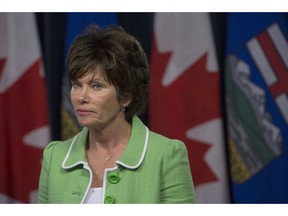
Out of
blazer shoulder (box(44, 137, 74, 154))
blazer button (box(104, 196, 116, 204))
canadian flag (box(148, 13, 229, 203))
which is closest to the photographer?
blazer button (box(104, 196, 116, 204))

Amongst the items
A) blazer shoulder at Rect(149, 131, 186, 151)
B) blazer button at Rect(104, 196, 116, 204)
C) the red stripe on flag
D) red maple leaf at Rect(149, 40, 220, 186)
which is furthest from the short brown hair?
the red stripe on flag

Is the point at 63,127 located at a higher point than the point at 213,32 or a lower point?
lower

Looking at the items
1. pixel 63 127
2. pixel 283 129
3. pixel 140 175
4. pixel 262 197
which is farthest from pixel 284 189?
pixel 140 175

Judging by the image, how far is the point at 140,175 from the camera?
Answer: 118cm

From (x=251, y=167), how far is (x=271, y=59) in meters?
0.52

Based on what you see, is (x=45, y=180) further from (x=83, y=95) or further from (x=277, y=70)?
(x=277, y=70)

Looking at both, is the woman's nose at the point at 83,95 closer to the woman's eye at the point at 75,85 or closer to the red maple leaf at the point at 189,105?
the woman's eye at the point at 75,85

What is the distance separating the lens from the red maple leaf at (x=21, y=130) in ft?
8.73

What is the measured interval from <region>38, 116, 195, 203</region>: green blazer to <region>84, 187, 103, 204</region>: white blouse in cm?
1

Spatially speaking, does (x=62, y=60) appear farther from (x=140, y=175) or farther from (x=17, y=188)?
(x=140, y=175)

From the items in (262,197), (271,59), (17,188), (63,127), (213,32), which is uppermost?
(213,32)

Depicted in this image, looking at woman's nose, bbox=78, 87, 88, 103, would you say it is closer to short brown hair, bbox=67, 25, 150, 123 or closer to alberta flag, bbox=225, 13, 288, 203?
short brown hair, bbox=67, 25, 150, 123

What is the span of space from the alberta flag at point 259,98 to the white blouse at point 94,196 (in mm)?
1540

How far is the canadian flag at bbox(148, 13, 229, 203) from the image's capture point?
8.65ft
